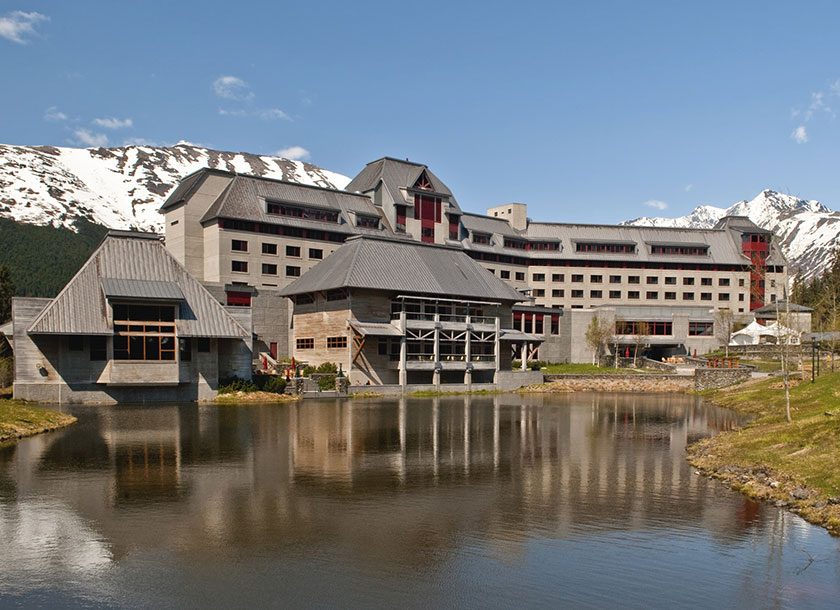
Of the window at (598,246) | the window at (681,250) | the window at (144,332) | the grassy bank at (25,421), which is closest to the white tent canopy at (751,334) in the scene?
the window at (681,250)

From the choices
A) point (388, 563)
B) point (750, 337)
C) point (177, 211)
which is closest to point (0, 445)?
point (388, 563)

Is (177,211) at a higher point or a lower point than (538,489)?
higher

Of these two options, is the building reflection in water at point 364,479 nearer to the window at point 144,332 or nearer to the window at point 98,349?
the window at point 98,349

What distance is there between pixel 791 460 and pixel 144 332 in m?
43.8

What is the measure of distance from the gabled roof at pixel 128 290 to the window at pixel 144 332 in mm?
815

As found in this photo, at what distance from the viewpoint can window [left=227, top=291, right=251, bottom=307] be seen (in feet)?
262

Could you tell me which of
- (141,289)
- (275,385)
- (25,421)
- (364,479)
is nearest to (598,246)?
(275,385)

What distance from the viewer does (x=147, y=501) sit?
21234 millimetres

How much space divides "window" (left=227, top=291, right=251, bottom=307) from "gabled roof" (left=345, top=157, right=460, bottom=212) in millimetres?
30825

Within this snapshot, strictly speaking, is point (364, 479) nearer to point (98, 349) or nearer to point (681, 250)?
point (98, 349)

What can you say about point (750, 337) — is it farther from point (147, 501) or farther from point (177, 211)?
point (147, 501)

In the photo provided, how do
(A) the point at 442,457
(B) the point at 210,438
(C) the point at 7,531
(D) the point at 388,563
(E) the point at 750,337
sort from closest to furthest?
(D) the point at 388,563
(C) the point at 7,531
(A) the point at 442,457
(B) the point at 210,438
(E) the point at 750,337

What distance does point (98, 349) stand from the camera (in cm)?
5331

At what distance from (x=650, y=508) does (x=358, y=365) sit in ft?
165
